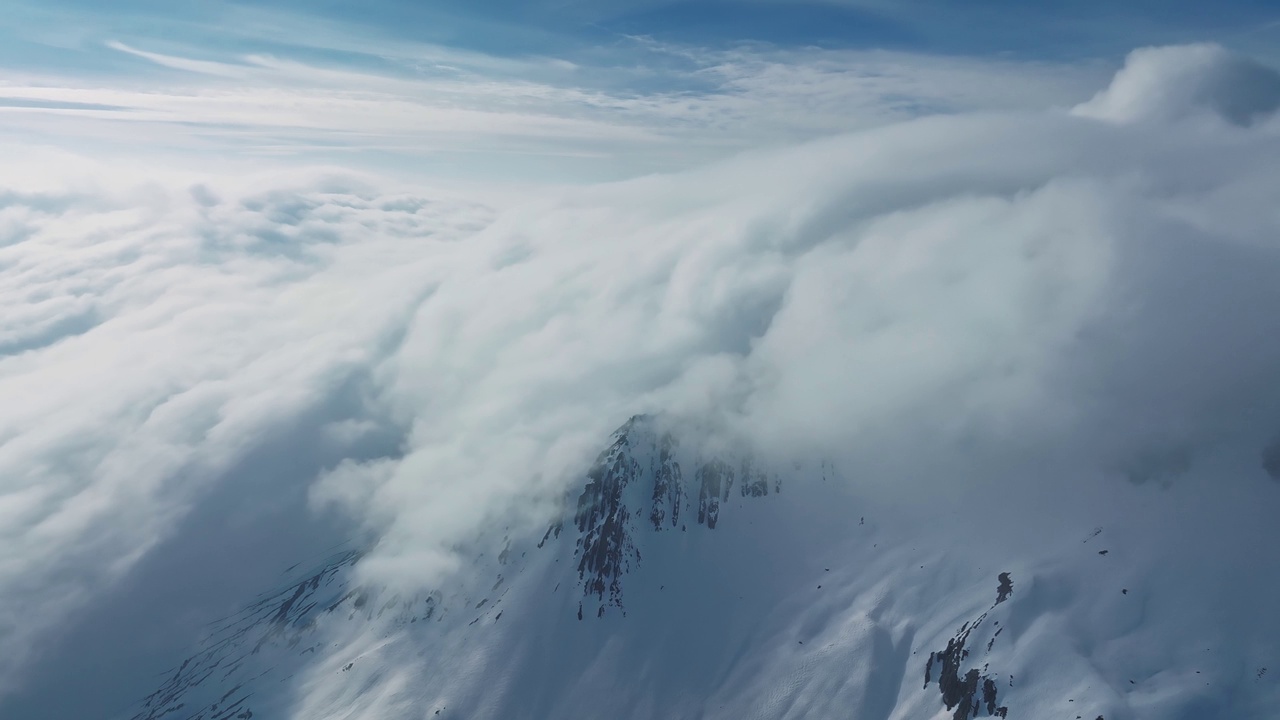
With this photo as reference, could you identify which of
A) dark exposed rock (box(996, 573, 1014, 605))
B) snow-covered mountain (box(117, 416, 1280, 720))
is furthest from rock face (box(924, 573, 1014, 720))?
Answer: snow-covered mountain (box(117, 416, 1280, 720))

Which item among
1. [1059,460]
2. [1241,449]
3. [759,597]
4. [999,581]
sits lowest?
[759,597]

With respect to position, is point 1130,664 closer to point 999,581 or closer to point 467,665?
point 999,581

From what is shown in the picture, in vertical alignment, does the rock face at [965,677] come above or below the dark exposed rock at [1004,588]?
below

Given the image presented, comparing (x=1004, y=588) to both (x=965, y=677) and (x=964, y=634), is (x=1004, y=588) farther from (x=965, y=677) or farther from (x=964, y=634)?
(x=965, y=677)

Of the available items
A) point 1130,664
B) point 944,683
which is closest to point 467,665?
point 944,683

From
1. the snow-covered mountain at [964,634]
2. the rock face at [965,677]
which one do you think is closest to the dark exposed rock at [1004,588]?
the rock face at [965,677]

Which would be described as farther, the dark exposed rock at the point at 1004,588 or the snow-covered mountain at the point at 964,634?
the dark exposed rock at the point at 1004,588

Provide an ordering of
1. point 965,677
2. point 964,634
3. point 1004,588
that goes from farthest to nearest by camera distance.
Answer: point 1004,588
point 964,634
point 965,677

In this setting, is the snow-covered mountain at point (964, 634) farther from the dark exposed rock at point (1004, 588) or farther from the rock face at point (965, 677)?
the dark exposed rock at point (1004, 588)

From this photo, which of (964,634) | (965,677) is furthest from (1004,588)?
(965,677)

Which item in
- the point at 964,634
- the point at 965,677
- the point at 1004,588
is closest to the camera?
the point at 965,677

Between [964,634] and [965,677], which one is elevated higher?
[964,634]
